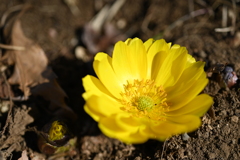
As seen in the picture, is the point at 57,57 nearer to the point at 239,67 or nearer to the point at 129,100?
the point at 129,100

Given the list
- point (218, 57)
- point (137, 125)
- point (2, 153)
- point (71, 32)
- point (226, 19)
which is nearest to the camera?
point (137, 125)

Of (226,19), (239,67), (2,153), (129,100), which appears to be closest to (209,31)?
(226,19)

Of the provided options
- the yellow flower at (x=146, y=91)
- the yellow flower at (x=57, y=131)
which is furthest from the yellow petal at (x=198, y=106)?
the yellow flower at (x=57, y=131)

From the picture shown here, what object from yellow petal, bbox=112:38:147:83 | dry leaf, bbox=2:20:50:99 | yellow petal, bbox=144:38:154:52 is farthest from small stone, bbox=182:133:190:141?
dry leaf, bbox=2:20:50:99

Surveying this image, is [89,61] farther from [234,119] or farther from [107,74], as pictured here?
[234,119]

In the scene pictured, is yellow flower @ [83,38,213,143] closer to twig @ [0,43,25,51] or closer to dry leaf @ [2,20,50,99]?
dry leaf @ [2,20,50,99]

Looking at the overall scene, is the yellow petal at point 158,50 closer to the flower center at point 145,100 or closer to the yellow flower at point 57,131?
the flower center at point 145,100

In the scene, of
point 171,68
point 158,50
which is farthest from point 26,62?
point 171,68
